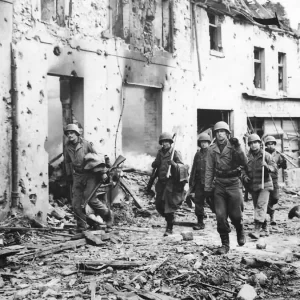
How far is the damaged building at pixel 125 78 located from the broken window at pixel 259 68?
4cm

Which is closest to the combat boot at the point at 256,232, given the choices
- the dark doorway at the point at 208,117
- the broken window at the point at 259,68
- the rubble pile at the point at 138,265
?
the rubble pile at the point at 138,265

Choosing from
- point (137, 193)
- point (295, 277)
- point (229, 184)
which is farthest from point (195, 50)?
Answer: point (295, 277)

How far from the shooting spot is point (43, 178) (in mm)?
11023

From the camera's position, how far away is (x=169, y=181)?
10.0 meters

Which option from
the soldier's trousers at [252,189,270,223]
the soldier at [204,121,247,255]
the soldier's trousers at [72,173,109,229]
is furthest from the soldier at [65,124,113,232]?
the soldier's trousers at [252,189,270,223]

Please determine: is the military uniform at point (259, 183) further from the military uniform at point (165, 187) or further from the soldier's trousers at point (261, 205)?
the military uniform at point (165, 187)

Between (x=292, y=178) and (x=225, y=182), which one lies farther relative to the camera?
(x=292, y=178)

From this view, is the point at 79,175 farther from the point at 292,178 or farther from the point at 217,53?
the point at 292,178

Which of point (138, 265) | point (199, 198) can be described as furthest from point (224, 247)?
point (199, 198)

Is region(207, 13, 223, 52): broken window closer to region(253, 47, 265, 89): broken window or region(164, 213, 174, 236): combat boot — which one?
region(253, 47, 265, 89): broken window

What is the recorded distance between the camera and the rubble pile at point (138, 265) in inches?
244

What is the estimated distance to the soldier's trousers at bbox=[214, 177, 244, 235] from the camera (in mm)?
8422

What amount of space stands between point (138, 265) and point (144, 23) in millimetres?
8241

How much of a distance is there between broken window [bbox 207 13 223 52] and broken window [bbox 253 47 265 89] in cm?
310
